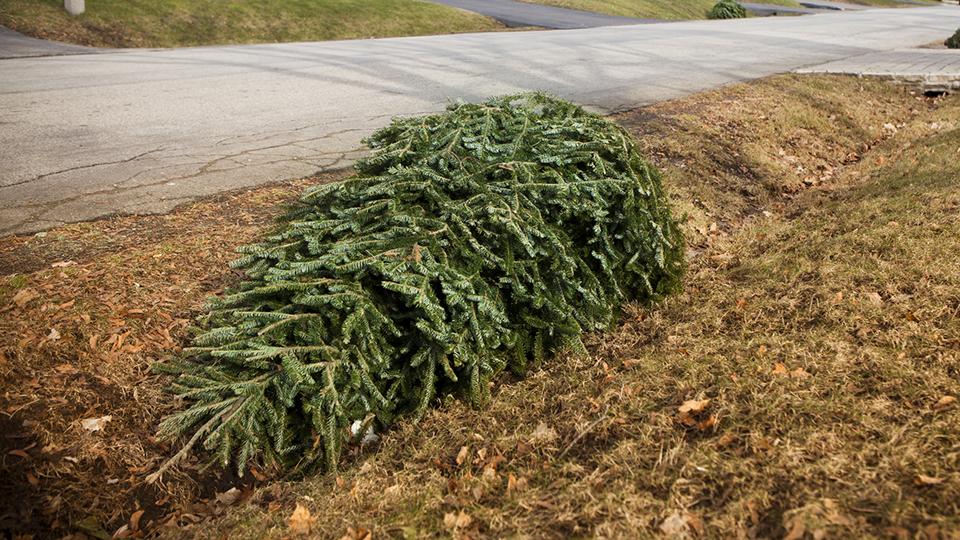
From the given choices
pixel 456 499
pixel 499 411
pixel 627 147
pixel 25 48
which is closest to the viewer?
pixel 456 499

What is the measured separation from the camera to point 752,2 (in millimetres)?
37562

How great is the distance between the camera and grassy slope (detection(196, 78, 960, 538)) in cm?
256

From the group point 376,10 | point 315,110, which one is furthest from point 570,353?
point 376,10

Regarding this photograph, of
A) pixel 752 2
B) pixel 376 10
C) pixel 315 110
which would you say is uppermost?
pixel 752 2

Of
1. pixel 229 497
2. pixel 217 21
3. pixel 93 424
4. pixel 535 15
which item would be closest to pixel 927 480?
pixel 229 497

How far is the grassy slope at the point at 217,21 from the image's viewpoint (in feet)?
44.6

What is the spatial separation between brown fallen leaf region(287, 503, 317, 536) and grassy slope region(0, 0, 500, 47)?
13004 mm

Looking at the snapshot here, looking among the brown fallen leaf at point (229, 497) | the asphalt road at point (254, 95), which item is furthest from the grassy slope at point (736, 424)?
the asphalt road at point (254, 95)

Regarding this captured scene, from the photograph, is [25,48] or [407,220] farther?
[25,48]

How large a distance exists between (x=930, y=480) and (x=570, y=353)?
1845 mm

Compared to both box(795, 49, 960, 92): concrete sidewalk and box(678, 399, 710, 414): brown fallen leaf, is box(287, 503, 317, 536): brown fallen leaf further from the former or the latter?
box(795, 49, 960, 92): concrete sidewalk

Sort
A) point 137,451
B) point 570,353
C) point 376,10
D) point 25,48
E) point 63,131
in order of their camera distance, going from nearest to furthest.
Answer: point 137,451 → point 570,353 → point 63,131 → point 25,48 → point 376,10

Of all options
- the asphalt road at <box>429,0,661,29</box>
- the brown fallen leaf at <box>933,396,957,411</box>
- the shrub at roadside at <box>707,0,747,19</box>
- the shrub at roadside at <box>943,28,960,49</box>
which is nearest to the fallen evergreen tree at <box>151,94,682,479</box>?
the brown fallen leaf at <box>933,396,957,411</box>

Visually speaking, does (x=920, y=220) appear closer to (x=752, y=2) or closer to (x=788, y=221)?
(x=788, y=221)
